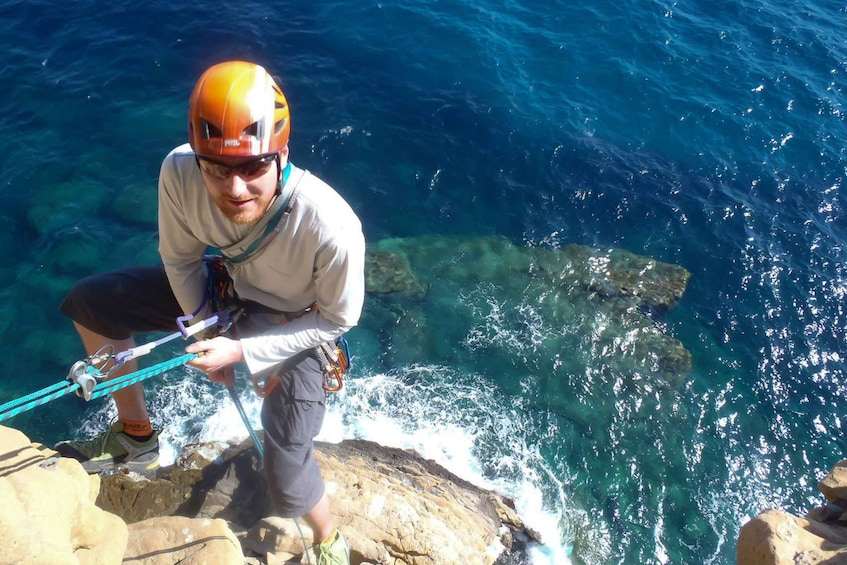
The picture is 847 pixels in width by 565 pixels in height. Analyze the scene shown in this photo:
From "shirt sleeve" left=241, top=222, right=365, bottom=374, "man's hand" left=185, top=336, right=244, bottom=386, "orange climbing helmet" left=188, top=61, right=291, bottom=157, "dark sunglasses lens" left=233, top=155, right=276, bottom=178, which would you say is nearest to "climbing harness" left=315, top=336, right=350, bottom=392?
"shirt sleeve" left=241, top=222, right=365, bottom=374

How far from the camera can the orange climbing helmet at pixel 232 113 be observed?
3.28m

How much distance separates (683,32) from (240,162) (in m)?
17.6

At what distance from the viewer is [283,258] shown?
3.92m

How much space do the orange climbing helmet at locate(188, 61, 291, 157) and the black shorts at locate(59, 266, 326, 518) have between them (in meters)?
1.82

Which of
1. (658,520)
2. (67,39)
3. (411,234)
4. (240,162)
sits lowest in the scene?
(658,520)

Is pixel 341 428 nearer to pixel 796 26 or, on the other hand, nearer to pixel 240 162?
pixel 240 162

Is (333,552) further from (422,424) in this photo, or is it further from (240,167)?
(422,424)

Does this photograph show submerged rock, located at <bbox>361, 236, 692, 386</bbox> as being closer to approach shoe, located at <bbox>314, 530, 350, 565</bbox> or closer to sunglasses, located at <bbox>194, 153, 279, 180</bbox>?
approach shoe, located at <bbox>314, 530, 350, 565</bbox>

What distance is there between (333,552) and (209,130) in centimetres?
386

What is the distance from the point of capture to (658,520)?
8.67 meters

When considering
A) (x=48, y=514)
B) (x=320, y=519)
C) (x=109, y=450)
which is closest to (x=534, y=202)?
(x=320, y=519)

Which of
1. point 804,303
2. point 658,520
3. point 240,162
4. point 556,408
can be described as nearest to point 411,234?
point 556,408

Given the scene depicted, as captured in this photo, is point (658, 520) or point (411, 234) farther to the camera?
point (411, 234)

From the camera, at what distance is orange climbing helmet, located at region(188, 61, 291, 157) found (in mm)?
3275
